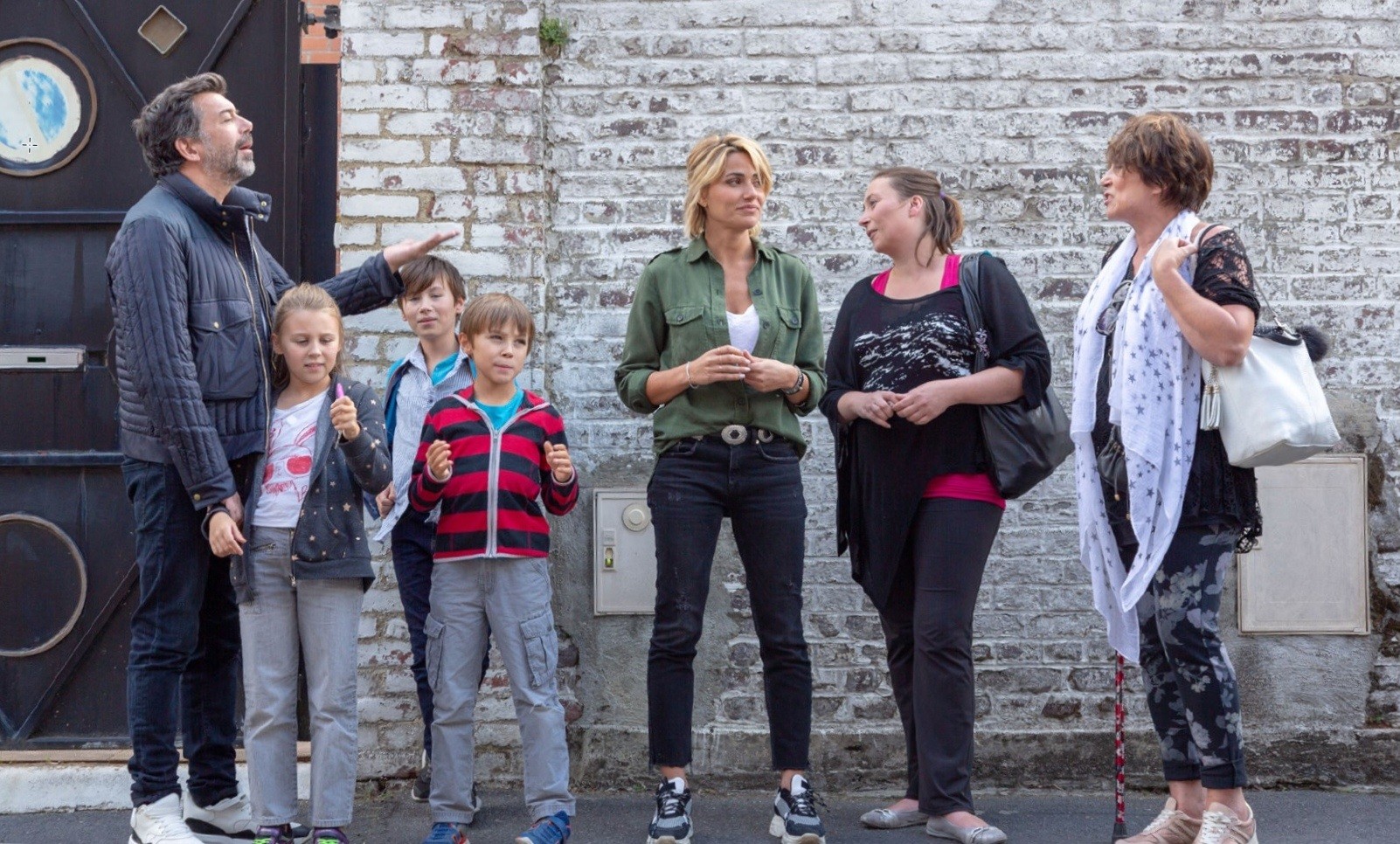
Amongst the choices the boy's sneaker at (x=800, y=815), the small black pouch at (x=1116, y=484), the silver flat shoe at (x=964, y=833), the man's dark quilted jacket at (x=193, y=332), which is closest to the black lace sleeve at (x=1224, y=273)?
the small black pouch at (x=1116, y=484)

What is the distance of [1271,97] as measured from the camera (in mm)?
4820

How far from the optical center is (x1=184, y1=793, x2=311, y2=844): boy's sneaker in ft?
12.8

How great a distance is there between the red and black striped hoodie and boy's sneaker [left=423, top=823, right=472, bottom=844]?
0.74 meters

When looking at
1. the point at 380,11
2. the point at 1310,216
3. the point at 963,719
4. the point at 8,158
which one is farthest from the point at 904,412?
the point at 8,158

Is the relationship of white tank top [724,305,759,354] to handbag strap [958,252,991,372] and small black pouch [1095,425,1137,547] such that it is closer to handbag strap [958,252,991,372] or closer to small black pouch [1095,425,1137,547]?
handbag strap [958,252,991,372]

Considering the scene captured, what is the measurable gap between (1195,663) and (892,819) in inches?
43.9

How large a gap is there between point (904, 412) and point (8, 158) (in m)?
3.45

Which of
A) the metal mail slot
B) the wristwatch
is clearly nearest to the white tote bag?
the wristwatch

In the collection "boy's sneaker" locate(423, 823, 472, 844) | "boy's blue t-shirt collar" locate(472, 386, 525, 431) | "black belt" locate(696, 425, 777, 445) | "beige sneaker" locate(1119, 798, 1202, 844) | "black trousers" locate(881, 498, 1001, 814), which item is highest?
"boy's blue t-shirt collar" locate(472, 386, 525, 431)

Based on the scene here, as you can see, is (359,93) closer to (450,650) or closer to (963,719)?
(450,650)

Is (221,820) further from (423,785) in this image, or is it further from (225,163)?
(225,163)

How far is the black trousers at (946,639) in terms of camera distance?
3.87 meters

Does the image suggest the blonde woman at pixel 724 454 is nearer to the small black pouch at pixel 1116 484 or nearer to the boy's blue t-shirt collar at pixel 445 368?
the boy's blue t-shirt collar at pixel 445 368

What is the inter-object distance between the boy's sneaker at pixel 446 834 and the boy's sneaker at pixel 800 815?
913mm
